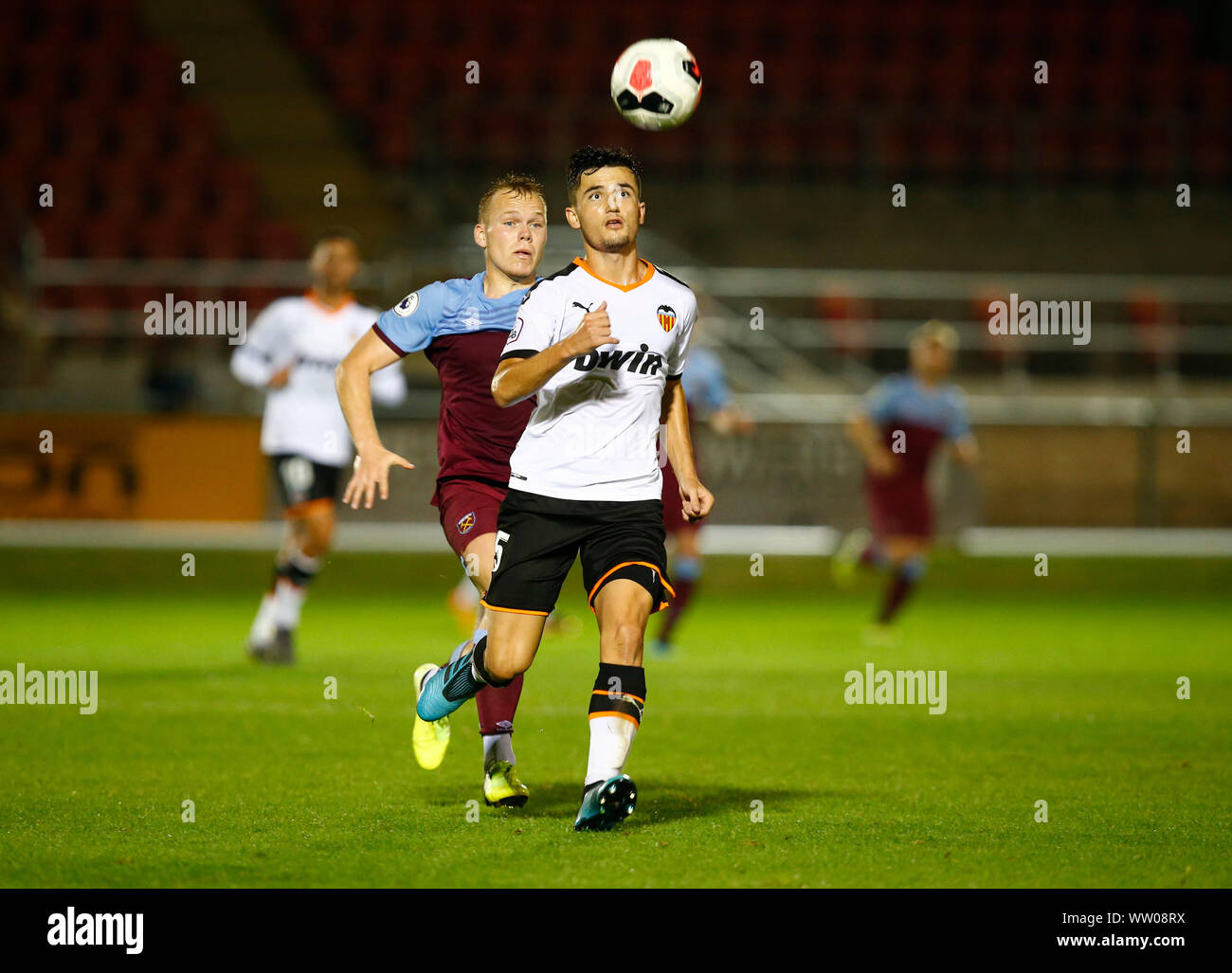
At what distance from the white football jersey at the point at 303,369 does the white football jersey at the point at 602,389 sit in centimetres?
490

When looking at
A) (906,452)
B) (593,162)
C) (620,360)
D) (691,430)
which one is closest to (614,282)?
(620,360)

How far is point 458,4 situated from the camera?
976 inches

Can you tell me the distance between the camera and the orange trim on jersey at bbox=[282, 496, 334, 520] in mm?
10227

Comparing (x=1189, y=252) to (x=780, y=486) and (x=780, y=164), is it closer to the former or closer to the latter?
(x=780, y=164)

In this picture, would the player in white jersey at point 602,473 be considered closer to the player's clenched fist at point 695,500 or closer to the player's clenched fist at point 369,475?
the player's clenched fist at point 695,500

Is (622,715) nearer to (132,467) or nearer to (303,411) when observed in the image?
(303,411)

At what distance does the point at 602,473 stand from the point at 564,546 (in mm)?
280

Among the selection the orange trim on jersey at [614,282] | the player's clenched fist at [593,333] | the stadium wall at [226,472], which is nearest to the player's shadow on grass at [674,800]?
the player's clenched fist at [593,333]

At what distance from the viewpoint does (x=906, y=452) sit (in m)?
13.1

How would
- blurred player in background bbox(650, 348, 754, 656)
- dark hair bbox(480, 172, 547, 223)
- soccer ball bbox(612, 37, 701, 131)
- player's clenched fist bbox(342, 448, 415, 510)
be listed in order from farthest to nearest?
blurred player in background bbox(650, 348, 754, 656) < soccer ball bbox(612, 37, 701, 131) < dark hair bbox(480, 172, 547, 223) < player's clenched fist bbox(342, 448, 415, 510)

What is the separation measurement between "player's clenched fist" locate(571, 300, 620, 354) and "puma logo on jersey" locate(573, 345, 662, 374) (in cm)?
39

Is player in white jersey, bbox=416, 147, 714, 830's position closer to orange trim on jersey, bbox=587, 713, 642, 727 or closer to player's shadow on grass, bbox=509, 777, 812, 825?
orange trim on jersey, bbox=587, 713, 642, 727

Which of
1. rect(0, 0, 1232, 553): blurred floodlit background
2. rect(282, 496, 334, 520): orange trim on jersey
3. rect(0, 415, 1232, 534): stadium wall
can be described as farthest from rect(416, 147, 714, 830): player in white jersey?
rect(0, 0, 1232, 553): blurred floodlit background
